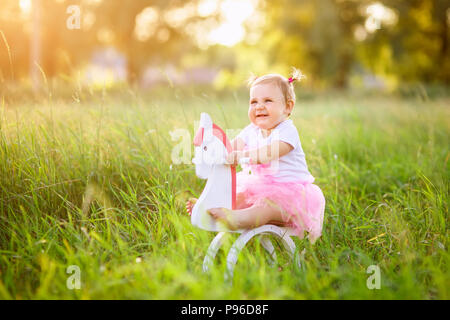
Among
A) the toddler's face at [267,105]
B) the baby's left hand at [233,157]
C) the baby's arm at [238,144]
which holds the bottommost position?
the baby's left hand at [233,157]

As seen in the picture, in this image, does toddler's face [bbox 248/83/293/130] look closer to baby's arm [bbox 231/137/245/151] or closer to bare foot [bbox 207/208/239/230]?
baby's arm [bbox 231/137/245/151]

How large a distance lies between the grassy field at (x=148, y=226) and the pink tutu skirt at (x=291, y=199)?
0.19 meters

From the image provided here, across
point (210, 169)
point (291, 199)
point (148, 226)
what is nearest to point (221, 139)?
point (210, 169)

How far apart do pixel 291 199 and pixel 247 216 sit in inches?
12.1

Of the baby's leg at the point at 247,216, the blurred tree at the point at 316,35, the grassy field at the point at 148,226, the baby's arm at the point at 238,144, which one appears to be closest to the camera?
the grassy field at the point at 148,226

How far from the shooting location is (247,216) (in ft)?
7.09

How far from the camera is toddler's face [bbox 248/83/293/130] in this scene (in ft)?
7.62

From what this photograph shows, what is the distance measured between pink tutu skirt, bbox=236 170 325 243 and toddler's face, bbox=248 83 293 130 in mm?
345

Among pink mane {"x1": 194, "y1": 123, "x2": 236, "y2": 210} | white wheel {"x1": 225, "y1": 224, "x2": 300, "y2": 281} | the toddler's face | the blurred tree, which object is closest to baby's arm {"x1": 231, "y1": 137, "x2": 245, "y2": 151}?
the toddler's face

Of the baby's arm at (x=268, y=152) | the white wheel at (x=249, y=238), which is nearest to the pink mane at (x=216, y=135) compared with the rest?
the baby's arm at (x=268, y=152)

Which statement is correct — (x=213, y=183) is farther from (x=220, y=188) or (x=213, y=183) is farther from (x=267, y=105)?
(x=267, y=105)

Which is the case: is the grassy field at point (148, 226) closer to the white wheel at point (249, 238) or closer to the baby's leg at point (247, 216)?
the white wheel at point (249, 238)

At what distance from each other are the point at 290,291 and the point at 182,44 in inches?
807

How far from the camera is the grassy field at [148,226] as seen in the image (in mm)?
1971
